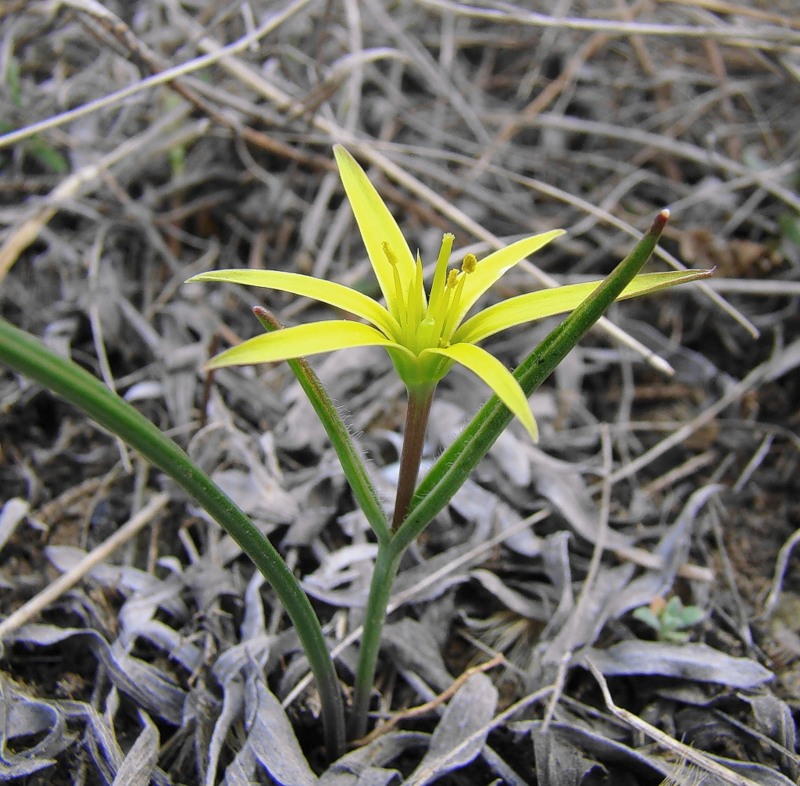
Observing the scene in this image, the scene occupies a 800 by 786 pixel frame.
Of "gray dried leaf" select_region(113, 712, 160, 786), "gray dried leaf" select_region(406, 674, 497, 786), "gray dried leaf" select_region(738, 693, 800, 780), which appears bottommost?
"gray dried leaf" select_region(738, 693, 800, 780)

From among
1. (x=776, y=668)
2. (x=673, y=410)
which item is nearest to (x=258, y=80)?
(x=673, y=410)

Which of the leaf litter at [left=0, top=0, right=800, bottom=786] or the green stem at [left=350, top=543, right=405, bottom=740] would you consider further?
the leaf litter at [left=0, top=0, right=800, bottom=786]

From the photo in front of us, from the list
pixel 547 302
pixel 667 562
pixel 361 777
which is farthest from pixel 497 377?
pixel 667 562

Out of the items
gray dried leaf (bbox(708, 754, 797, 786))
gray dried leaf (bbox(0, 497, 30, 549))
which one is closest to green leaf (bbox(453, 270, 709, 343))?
gray dried leaf (bbox(708, 754, 797, 786))

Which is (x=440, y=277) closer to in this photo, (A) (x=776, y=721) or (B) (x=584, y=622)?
(B) (x=584, y=622)

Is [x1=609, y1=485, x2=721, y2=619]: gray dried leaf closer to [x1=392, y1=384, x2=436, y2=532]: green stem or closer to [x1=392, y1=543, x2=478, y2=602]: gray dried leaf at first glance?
[x1=392, y1=543, x2=478, y2=602]: gray dried leaf

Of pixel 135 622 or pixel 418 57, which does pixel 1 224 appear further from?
pixel 418 57

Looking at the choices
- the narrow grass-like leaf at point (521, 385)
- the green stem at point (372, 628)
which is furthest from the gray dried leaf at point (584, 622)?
the narrow grass-like leaf at point (521, 385)

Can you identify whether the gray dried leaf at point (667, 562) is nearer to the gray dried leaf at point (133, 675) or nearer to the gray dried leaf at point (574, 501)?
the gray dried leaf at point (574, 501)
